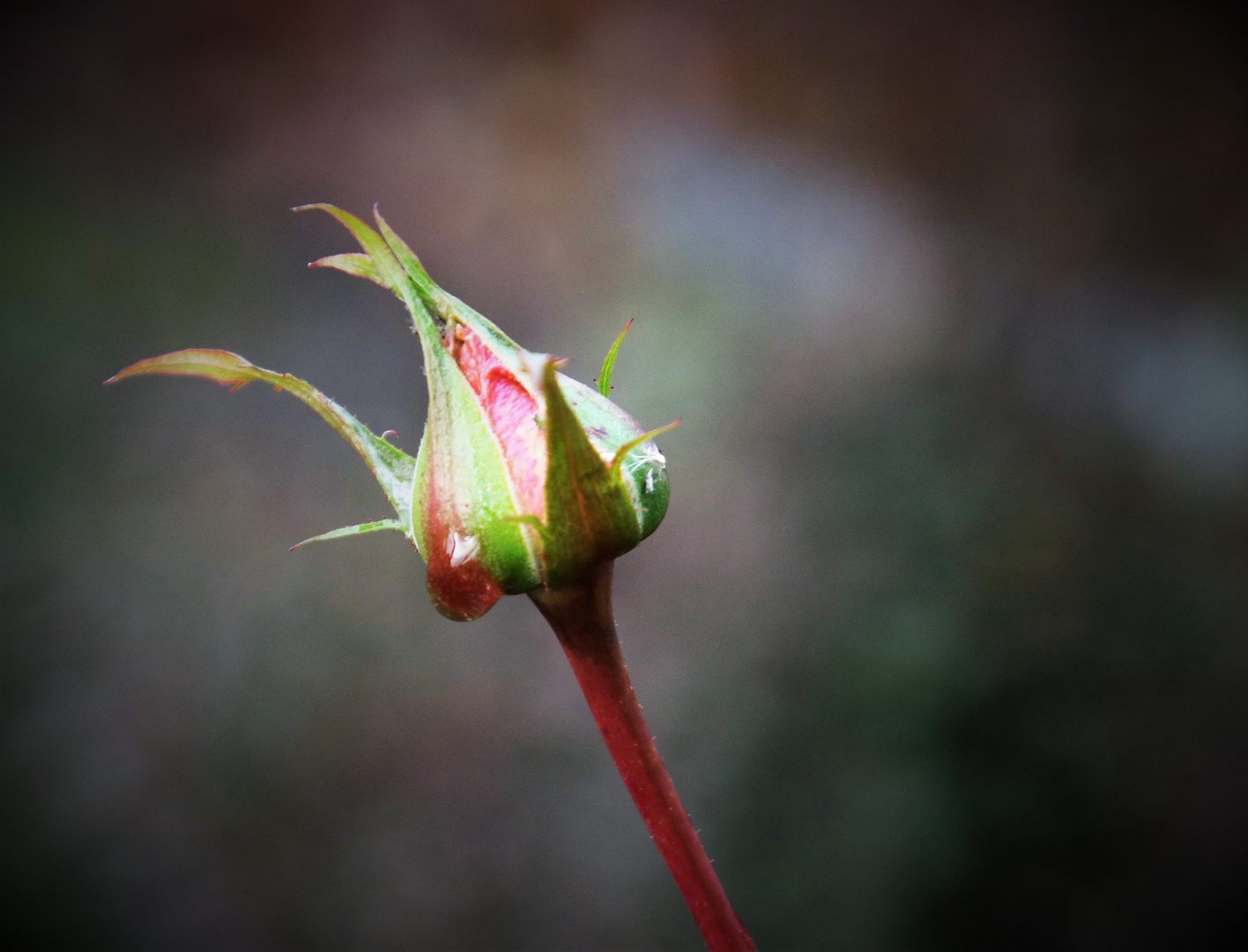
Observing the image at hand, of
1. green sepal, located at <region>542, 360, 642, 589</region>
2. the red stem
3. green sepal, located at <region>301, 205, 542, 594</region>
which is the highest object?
green sepal, located at <region>301, 205, 542, 594</region>

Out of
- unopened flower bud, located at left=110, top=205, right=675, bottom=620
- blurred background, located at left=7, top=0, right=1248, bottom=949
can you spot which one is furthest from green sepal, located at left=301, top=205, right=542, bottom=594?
blurred background, located at left=7, top=0, right=1248, bottom=949

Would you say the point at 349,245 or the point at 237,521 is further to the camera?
the point at 349,245

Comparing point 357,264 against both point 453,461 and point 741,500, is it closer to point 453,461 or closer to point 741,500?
point 453,461

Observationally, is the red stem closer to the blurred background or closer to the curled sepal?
the curled sepal

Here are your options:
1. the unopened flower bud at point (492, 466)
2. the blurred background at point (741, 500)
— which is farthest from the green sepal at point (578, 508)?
the blurred background at point (741, 500)

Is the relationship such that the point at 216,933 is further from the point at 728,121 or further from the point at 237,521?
the point at 728,121

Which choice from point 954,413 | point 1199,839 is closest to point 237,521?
point 954,413

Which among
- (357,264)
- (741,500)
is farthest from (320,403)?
(741,500)
